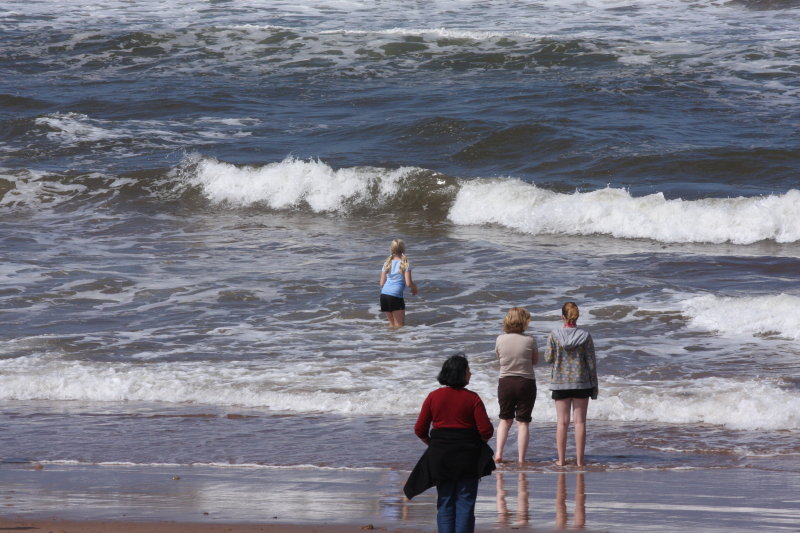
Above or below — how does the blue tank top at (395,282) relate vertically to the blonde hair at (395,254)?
below

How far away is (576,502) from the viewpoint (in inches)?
262

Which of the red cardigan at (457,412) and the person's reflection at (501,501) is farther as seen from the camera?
the person's reflection at (501,501)

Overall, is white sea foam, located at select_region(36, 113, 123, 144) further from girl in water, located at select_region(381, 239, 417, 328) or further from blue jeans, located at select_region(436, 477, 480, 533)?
blue jeans, located at select_region(436, 477, 480, 533)

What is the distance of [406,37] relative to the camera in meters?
32.1

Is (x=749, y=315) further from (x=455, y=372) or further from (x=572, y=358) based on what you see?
(x=455, y=372)

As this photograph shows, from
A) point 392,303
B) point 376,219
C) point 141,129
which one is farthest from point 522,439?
point 141,129

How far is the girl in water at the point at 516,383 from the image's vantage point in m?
Answer: 8.16

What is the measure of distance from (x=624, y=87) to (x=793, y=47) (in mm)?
5691

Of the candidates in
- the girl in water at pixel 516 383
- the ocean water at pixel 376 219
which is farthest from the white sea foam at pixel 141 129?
the girl in water at pixel 516 383

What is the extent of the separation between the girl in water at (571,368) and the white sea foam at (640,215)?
403 inches

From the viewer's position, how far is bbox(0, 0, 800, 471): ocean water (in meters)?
9.58

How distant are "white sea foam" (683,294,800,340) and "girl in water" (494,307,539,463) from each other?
457 centimetres

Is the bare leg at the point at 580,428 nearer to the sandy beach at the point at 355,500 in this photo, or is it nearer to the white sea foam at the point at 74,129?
the sandy beach at the point at 355,500

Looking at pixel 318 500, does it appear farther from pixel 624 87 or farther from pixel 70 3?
pixel 70 3
